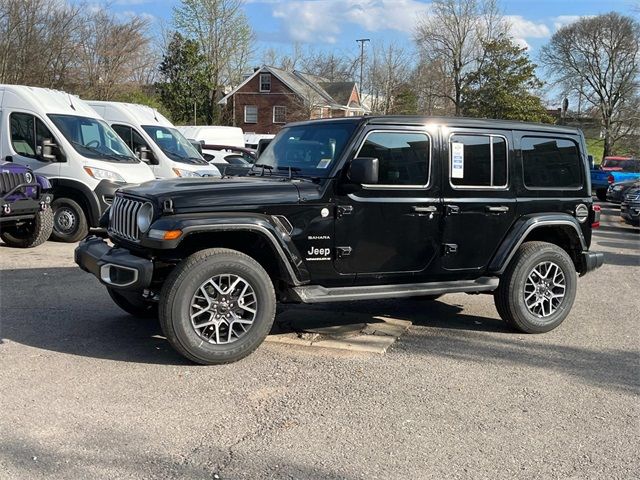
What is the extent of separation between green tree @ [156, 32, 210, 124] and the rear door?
44839 millimetres

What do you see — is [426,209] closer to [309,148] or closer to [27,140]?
[309,148]

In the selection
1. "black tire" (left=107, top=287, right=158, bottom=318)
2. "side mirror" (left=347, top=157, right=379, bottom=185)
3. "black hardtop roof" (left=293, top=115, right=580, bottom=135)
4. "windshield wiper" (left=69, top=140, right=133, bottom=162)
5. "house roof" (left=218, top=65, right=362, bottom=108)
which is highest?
"house roof" (left=218, top=65, right=362, bottom=108)

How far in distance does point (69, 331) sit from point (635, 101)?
50159 millimetres

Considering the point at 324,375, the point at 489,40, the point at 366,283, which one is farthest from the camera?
the point at 489,40

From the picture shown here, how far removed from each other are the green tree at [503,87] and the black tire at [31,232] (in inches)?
1467

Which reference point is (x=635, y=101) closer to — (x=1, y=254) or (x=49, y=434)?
(x=1, y=254)

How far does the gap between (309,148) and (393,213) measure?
38.0 inches

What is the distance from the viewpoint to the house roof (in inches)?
1959

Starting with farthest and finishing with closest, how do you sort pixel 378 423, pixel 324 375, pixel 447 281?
pixel 447 281, pixel 324 375, pixel 378 423

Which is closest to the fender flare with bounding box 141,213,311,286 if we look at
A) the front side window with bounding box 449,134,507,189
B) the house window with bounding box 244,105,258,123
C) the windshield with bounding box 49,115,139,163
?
the front side window with bounding box 449,134,507,189

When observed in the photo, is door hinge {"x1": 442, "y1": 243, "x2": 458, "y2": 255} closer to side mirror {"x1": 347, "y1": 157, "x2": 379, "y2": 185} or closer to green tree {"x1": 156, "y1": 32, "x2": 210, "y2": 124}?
side mirror {"x1": 347, "y1": 157, "x2": 379, "y2": 185}

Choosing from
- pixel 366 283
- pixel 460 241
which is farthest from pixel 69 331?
pixel 460 241

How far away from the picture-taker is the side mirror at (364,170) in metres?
4.89

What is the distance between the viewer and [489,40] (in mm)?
45594
